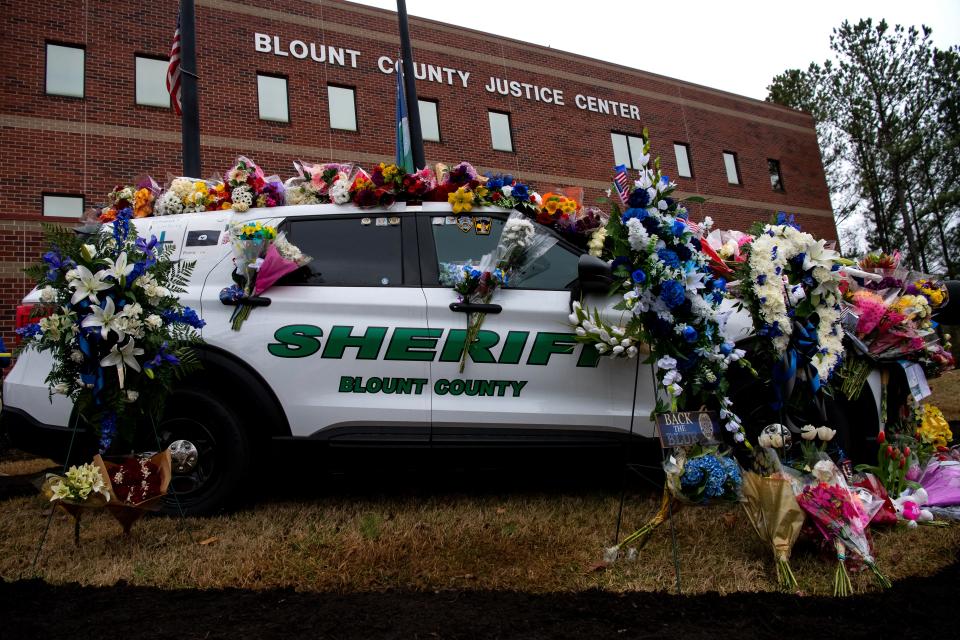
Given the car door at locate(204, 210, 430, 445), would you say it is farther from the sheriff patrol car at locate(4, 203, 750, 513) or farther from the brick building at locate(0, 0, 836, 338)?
the brick building at locate(0, 0, 836, 338)

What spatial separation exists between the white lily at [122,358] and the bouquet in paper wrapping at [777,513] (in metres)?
3.07

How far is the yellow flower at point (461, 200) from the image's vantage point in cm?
383

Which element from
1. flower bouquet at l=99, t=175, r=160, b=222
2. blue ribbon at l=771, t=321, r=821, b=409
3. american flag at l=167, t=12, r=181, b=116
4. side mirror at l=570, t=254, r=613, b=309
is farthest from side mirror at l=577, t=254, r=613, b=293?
american flag at l=167, t=12, r=181, b=116

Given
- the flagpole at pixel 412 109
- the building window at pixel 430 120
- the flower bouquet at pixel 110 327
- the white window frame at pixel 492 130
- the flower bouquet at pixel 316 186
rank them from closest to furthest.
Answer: the flower bouquet at pixel 110 327
the flower bouquet at pixel 316 186
the flagpole at pixel 412 109
the building window at pixel 430 120
the white window frame at pixel 492 130

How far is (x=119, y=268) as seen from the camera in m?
3.24

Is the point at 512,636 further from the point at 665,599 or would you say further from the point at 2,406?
the point at 2,406

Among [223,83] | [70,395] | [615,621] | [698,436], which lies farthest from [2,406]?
[223,83]

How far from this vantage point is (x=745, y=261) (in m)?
3.37

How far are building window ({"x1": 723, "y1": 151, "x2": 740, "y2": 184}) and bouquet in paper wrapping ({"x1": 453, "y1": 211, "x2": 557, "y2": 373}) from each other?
19.0m

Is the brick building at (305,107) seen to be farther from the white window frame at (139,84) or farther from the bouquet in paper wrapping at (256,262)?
→ the bouquet in paper wrapping at (256,262)

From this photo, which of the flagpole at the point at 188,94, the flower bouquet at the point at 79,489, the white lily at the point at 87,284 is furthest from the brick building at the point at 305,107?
the flower bouquet at the point at 79,489

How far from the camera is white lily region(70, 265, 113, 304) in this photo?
125 inches

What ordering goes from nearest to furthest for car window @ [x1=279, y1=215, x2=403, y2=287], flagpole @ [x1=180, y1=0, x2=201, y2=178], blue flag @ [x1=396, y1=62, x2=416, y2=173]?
car window @ [x1=279, y1=215, x2=403, y2=287], flagpole @ [x1=180, y1=0, x2=201, y2=178], blue flag @ [x1=396, y1=62, x2=416, y2=173]

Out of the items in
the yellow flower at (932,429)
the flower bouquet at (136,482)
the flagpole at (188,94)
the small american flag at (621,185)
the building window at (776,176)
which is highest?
the building window at (776,176)
